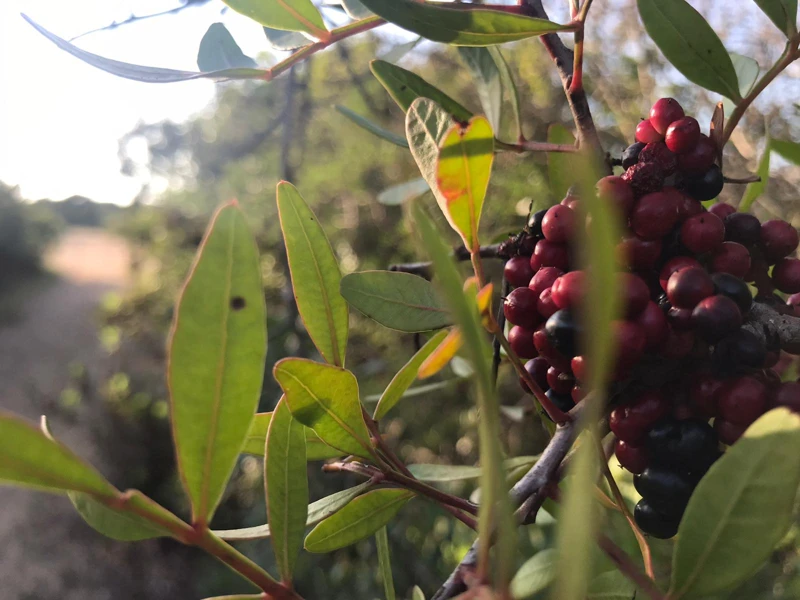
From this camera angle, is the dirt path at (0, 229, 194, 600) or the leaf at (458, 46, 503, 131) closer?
the leaf at (458, 46, 503, 131)

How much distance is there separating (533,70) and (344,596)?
7.16ft

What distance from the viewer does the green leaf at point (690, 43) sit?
0.37 metres

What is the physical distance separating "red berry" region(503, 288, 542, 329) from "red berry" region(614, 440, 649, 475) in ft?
0.33

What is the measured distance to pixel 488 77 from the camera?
51 cm

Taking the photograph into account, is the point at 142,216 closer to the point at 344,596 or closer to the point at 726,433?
the point at 344,596

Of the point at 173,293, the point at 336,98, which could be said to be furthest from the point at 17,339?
the point at 336,98

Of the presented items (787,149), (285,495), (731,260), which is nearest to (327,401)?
(285,495)

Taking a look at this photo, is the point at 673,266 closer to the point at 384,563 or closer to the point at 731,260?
the point at 731,260

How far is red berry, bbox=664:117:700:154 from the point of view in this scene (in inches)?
13.9

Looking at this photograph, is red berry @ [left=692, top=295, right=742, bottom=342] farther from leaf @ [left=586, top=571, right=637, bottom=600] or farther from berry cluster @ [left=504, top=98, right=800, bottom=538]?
leaf @ [left=586, top=571, right=637, bottom=600]

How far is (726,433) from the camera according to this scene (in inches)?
12.9

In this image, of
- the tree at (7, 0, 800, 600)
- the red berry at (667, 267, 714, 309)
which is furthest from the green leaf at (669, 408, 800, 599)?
the red berry at (667, 267, 714, 309)

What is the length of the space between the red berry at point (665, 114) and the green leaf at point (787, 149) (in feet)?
0.76

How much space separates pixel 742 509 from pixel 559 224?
0.19 metres
